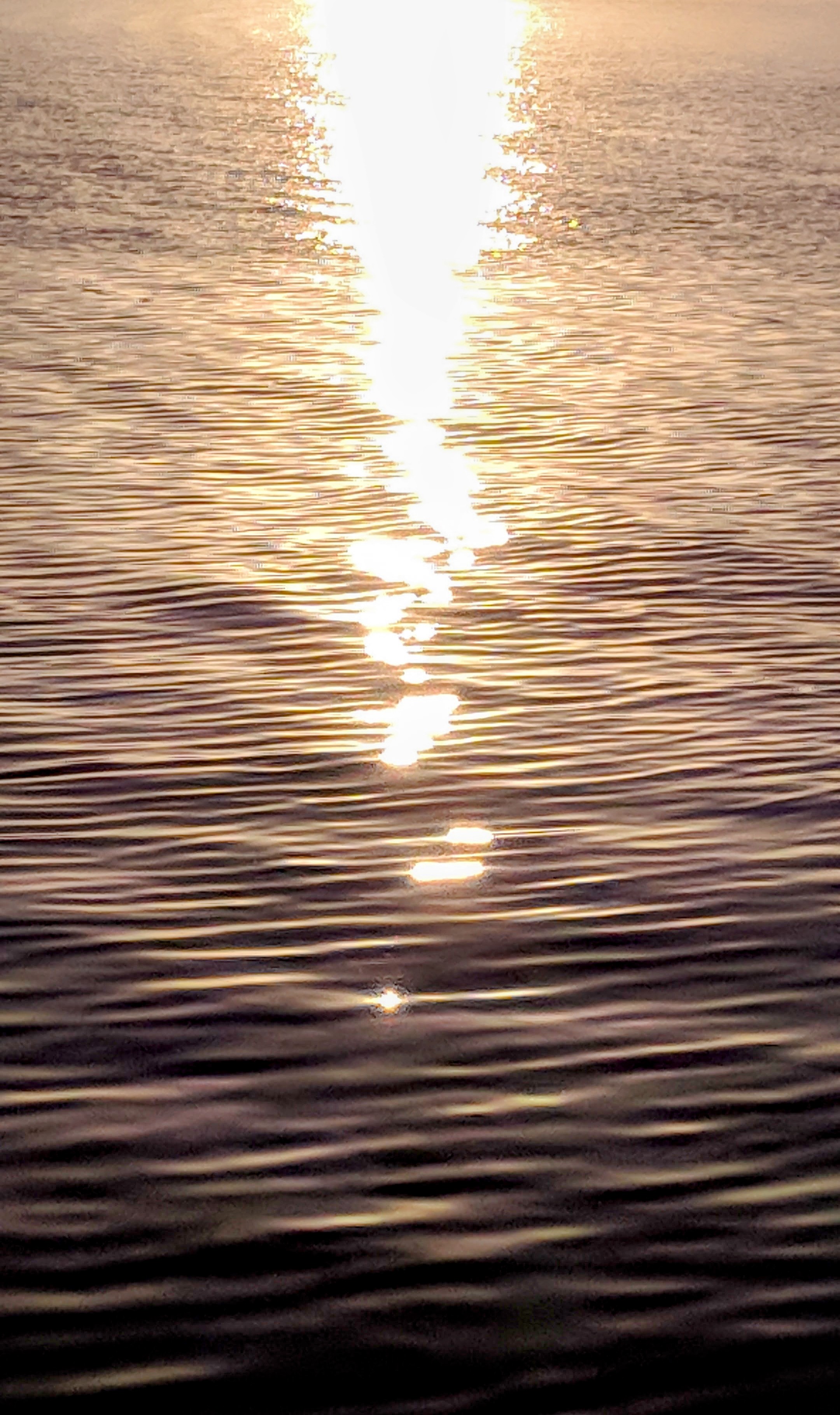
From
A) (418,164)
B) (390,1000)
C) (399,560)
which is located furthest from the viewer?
(418,164)

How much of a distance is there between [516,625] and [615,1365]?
368 cm

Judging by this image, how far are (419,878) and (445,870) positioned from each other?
0.07m

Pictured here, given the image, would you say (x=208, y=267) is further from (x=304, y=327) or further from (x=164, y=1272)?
(x=164, y=1272)

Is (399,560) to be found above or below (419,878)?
below

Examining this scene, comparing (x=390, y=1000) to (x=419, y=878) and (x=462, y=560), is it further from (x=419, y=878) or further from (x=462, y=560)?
(x=462, y=560)

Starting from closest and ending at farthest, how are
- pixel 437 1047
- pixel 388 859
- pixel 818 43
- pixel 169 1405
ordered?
pixel 169 1405 < pixel 437 1047 < pixel 388 859 < pixel 818 43

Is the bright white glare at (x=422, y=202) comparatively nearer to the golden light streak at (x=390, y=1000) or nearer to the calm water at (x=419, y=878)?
the calm water at (x=419, y=878)

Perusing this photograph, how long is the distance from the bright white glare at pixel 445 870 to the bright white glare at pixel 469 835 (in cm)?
10

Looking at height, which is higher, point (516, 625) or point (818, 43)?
point (516, 625)

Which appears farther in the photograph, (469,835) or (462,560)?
(462,560)

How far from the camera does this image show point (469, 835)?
501 cm

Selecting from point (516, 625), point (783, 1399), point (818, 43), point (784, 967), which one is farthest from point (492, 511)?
point (818, 43)

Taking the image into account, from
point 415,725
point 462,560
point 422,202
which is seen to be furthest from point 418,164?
point 415,725

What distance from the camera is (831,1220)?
3459 millimetres
